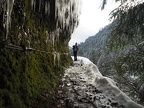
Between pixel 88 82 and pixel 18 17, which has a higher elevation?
pixel 18 17

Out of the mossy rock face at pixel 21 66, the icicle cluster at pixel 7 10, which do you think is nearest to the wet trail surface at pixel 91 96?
the mossy rock face at pixel 21 66

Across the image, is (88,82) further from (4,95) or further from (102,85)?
(4,95)

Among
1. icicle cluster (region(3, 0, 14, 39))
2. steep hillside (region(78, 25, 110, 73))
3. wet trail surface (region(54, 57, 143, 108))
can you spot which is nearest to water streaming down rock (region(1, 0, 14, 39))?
icicle cluster (region(3, 0, 14, 39))

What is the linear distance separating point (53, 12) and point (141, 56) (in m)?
3.59

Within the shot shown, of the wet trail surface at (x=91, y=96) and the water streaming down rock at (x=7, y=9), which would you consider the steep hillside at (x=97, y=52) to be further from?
the water streaming down rock at (x=7, y=9)

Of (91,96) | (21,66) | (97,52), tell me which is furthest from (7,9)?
(97,52)

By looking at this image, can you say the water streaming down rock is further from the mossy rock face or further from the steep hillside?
the steep hillside

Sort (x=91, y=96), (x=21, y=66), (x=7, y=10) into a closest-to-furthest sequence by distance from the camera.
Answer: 1. (x=7, y=10)
2. (x=21, y=66)
3. (x=91, y=96)

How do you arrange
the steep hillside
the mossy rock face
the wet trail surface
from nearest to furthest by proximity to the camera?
the mossy rock face, the wet trail surface, the steep hillside

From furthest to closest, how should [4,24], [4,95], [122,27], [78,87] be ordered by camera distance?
[78,87]
[122,27]
[4,24]
[4,95]

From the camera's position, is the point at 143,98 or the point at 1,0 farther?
the point at 143,98

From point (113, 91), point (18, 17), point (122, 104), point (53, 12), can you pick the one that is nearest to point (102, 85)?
point (113, 91)

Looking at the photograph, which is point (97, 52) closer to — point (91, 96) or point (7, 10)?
point (91, 96)

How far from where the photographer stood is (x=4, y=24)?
350 centimetres
